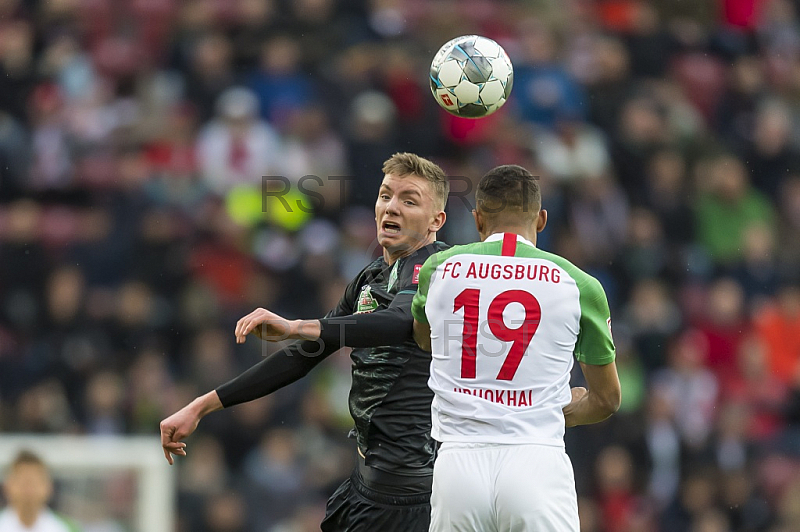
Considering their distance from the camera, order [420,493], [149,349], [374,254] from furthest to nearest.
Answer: [374,254], [149,349], [420,493]

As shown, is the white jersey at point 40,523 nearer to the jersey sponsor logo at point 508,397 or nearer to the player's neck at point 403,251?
the player's neck at point 403,251

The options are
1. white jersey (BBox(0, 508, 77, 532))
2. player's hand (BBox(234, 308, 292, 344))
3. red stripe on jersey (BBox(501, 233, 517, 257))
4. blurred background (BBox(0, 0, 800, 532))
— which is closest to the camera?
player's hand (BBox(234, 308, 292, 344))

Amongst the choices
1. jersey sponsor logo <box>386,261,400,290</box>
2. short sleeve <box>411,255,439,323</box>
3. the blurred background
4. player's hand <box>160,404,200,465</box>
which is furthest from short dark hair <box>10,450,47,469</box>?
short sleeve <box>411,255,439,323</box>

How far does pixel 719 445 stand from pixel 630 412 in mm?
902

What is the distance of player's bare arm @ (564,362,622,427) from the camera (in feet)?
13.8

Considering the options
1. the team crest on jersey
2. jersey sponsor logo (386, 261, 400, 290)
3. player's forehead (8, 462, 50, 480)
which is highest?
jersey sponsor logo (386, 261, 400, 290)

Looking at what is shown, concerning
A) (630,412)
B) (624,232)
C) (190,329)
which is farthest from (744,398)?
(190,329)

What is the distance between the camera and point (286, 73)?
10805 millimetres

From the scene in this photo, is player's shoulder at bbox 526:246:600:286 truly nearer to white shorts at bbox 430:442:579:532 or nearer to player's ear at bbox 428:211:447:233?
white shorts at bbox 430:442:579:532

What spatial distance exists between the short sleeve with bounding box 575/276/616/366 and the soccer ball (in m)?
Answer: 2.24

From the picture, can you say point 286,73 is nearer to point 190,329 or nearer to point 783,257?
point 190,329

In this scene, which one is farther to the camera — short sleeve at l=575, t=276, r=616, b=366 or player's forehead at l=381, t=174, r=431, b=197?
player's forehead at l=381, t=174, r=431, b=197

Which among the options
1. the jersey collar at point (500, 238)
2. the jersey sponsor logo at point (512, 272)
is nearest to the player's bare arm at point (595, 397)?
the jersey sponsor logo at point (512, 272)

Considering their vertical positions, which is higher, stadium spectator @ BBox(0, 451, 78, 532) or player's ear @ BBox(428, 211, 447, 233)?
player's ear @ BBox(428, 211, 447, 233)
